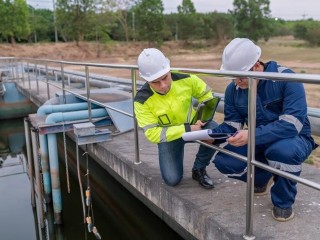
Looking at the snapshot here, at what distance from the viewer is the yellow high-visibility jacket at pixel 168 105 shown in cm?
280

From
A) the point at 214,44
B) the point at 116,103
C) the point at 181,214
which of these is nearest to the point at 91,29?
the point at 214,44

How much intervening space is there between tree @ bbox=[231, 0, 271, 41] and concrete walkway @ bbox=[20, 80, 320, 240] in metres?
53.1

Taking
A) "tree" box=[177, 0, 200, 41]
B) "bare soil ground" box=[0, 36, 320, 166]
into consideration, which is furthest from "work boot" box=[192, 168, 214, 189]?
"tree" box=[177, 0, 200, 41]

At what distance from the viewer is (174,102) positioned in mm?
2854

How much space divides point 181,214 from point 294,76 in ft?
4.65

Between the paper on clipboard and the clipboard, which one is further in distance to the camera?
the clipboard

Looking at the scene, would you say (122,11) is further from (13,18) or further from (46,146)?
(46,146)

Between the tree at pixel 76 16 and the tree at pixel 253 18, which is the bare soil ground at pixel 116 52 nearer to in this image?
the tree at pixel 76 16

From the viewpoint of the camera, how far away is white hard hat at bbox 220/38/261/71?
224 centimetres

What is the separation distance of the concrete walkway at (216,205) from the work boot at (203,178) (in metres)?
0.05

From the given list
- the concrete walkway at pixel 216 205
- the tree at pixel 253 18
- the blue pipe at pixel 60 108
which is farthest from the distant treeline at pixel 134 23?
the concrete walkway at pixel 216 205

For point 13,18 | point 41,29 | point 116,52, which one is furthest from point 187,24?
point 13,18

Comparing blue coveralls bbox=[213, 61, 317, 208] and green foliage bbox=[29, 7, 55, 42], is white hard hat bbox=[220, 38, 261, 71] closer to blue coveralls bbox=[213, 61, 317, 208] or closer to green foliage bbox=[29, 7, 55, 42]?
blue coveralls bbox=[213, 61, 317, 208]

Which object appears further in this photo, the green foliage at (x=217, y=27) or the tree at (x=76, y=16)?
the green foliage at (x=217, y=27)
